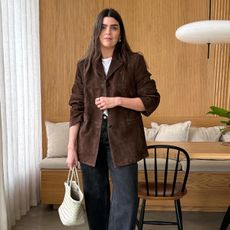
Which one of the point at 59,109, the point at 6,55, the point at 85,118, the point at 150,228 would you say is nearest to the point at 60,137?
the point at 59,109

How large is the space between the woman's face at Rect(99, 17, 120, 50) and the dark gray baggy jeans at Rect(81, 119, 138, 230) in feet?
1.20

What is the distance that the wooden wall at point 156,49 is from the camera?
3846mm

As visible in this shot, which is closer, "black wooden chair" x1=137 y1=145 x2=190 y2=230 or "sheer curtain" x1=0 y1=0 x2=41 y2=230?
"black wooden chair" x1=137 y1=145 x2=190 y2=230

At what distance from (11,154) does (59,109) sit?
3.83 ft

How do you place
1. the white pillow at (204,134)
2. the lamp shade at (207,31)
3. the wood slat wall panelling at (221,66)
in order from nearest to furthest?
the lamp shade at (207,31) → the white pillow at (204,134) → the wood slat wall panelling at (221,66)

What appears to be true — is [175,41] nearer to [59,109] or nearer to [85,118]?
[59,109]


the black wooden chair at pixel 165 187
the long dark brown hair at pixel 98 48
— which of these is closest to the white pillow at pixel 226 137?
the black wooden chair at pixel 165 187

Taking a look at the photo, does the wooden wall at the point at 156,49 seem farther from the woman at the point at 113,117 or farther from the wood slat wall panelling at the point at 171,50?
the woman at the point at 113,117

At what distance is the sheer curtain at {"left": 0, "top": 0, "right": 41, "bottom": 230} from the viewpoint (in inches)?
107

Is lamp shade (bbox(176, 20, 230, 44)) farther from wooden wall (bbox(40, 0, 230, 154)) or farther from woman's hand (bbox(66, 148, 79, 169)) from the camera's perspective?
wooden wall (bbox(40, 0, 230, 154))

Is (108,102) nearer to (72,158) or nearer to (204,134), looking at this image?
(72,158)

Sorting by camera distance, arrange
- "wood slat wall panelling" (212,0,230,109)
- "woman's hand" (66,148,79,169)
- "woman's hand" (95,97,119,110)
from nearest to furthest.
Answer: "woman's hand" (95,97,119,110) < "woman's hand" (66,148,79,169) < "wood slat wall panelling" (212,0,230,109)

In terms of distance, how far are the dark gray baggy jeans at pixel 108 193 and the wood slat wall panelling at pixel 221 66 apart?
2419mm

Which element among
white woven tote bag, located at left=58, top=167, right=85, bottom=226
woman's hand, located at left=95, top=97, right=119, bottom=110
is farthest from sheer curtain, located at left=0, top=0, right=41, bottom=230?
woman's hand, located at left=95, top=97, right=119, bottom=110
